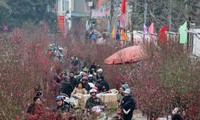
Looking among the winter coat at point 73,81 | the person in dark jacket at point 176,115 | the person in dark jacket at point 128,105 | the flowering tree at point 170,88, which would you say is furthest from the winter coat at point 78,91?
the person in dark jacket at point 176,115

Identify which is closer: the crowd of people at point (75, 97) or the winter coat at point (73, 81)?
the crowd of people at point (75, 97)

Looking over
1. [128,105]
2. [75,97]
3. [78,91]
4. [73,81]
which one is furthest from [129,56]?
[128,105]

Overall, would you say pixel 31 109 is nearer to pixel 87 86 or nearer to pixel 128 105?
pixel 128 105

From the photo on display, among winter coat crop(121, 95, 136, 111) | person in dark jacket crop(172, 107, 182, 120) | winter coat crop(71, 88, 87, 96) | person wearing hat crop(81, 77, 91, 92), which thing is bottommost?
winter coat crop(71, 88, 87, 96)

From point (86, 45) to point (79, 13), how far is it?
50204 mm

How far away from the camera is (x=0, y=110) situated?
10617 mm

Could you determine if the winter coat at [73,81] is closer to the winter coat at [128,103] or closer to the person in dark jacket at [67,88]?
the person in dark jacket at [67,88]

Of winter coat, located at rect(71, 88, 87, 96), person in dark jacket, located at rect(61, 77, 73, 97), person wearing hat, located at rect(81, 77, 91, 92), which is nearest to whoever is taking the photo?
winter coat, located at rect(71, 88, 87, 96)

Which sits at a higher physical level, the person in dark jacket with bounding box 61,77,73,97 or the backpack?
the backpack

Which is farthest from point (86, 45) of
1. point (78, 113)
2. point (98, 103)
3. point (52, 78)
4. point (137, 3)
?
point (78, 113)

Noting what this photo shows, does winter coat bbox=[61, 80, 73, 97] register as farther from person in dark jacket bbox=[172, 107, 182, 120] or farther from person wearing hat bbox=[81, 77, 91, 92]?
person in dark jacket bbox=[172, 107, 182, 120]

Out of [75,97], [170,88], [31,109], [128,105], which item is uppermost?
[170,88]

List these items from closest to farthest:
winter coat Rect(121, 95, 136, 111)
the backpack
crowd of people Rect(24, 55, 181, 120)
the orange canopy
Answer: crowd of people Rect(24, 55, 181, 120)
the backpack
winter coat Rect(121, 95, 136, 111)
the orange canopy

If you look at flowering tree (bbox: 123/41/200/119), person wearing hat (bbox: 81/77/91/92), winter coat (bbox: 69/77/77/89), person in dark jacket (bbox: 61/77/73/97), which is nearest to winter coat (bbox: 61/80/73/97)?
person in dark jacket (bbox: 61/77/73/97)
